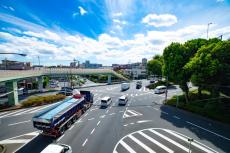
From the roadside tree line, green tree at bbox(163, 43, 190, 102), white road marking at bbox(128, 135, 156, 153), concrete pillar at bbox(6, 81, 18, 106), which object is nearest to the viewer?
white road marking at bbox(128, 135, 156, 153)

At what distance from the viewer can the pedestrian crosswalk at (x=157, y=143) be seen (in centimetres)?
1610

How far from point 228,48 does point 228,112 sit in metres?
10.4

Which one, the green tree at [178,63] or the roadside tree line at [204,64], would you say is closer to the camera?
the roadside tree line at [204,64]

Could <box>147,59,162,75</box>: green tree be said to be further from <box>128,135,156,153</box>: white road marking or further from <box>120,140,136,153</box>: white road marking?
<box>120,140,136,153</box>: white road marking

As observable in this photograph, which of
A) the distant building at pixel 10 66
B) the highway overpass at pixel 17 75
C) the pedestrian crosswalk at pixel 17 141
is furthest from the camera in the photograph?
the distant building at pixel 10 66

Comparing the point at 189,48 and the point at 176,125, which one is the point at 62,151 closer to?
the point at 176,125

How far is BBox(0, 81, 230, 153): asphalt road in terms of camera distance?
16.6m

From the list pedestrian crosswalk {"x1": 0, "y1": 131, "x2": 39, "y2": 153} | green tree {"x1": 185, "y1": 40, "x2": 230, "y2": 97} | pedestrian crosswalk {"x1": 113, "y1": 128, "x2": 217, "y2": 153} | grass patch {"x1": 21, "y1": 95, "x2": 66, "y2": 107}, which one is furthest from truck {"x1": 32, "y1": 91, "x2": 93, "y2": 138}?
green tree {"x1": 185, "y1": 40, "x2": 230, "y2": 97}

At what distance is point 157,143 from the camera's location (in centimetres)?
1769

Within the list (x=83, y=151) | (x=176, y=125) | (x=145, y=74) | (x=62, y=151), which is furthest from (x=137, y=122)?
(x=145, y=74)

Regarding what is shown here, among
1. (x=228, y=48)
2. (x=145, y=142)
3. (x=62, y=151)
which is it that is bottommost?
(x=145, y=142)

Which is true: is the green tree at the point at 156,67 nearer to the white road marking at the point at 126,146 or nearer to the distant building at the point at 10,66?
the white road marking at the point at 126,146

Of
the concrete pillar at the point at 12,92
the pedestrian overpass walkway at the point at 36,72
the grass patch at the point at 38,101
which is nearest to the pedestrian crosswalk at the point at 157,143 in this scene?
the pedestrian overpass walkway at the point at 36,72

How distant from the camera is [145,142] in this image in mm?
17922
